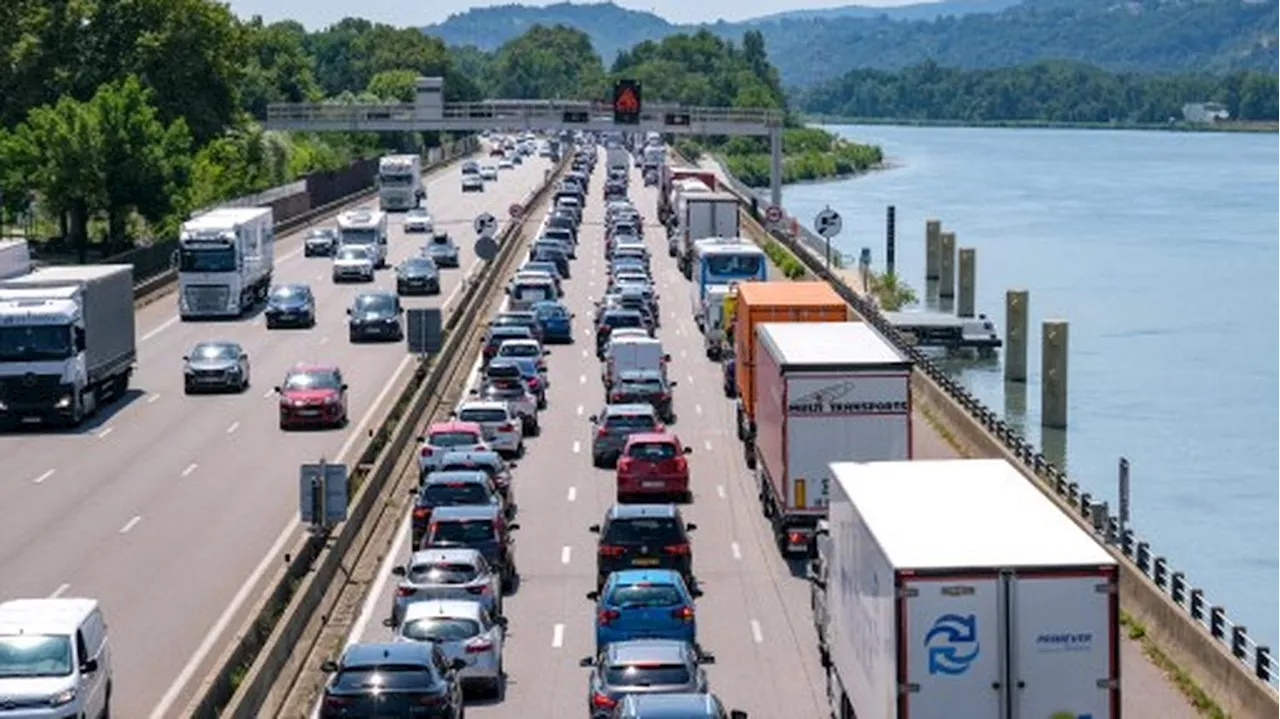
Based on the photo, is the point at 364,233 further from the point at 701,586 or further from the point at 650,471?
the point at 701,586

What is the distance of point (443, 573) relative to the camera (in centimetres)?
3067

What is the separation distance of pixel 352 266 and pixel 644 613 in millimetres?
59579

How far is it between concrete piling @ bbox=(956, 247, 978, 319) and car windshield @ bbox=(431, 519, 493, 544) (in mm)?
73606

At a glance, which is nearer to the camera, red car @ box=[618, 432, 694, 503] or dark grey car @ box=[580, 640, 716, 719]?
dark grey car @ box=[580, 640, 716, 719]

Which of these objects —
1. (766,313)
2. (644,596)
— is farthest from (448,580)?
(766,313)

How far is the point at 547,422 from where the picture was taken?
5519 cm

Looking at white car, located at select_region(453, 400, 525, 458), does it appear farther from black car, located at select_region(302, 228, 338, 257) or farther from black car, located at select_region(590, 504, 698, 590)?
black car, located at select_region(302, 228, 338, 257)

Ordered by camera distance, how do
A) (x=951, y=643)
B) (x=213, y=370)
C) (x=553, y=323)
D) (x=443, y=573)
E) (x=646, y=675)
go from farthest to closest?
(x=553, y=323) → (x=213, y=370) → (x=443, y=573) → (x=646, y=675) → (x=951, y=643)

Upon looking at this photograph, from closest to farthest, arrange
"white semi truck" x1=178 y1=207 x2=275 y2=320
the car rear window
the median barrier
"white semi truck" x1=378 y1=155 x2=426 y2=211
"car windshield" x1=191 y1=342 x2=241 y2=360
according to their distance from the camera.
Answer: the median barrier, the car rear window, "car windshield" x1=191 y1=342 x2=241 y2=360, "white semi truck" x1=178 y1=207 x2=275 y2=320, "white semi truck" x1=378 y1=155 x2=426 y2=211

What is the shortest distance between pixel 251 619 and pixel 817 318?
872 inches

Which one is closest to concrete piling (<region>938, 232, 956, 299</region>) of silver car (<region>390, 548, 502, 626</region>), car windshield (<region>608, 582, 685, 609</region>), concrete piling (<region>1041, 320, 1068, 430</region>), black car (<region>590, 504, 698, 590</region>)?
concrete piling (<region>1041, 320, 1068, 430</region>)

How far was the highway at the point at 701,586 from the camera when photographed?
29312 mm

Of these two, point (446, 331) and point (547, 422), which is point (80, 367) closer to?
point (547, 422)

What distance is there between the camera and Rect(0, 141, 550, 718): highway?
3212 cm
